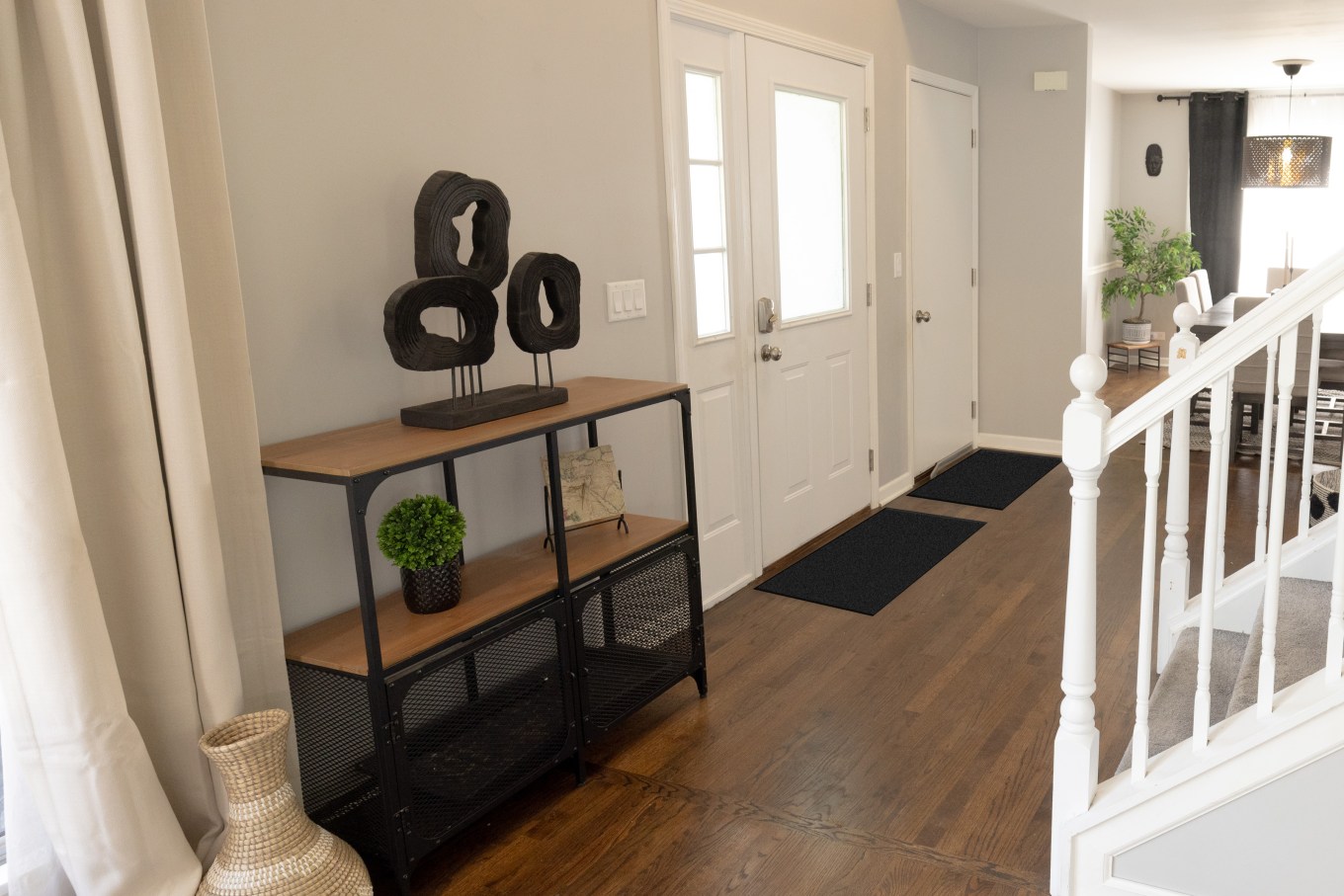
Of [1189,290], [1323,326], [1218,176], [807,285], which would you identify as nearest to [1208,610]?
[807,285]

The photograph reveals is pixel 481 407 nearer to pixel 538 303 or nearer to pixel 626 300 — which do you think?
pixel 538 303

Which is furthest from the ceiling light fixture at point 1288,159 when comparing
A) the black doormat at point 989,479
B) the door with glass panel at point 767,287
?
the door with glass panel at point 767,287

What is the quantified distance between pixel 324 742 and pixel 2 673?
66 cm

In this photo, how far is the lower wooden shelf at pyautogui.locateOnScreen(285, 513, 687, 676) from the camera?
2.20m

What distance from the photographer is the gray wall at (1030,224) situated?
575 centimetres

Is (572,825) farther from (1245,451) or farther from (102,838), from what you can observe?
(1245,451)

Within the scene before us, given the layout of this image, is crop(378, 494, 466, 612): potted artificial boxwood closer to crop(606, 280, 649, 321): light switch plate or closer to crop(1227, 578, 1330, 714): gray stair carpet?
crop(606, 280, 649, 321): light switch plate

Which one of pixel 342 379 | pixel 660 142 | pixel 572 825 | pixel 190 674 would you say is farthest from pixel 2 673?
pixel 660 142

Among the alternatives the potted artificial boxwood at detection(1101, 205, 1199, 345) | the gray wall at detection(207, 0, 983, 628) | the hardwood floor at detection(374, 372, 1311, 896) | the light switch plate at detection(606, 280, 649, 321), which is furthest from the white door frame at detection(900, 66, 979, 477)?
the potted artificial boxwood at detection(1101, 205, 1199, 345)

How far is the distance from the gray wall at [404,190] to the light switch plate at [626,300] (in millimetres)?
30

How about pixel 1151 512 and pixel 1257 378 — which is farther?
pixel 1257 378

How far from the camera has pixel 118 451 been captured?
1914mm

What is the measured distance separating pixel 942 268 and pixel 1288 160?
11.3 ft

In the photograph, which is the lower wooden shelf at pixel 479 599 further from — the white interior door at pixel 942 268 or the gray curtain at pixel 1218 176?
the gray curtain at pixel 1218 176
